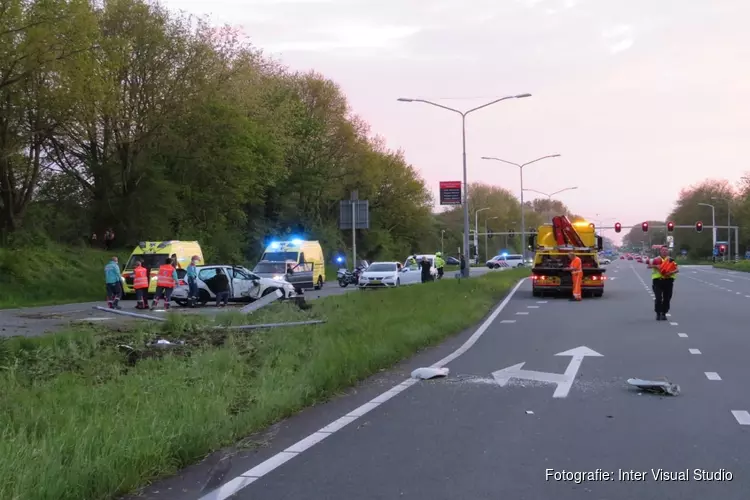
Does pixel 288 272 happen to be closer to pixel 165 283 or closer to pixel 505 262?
pixel 165 283

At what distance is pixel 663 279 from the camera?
18562mm

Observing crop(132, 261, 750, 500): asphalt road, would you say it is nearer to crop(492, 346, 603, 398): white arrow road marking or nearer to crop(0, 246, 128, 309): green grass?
crop(492, 346, 603, 398): white arrow road marking

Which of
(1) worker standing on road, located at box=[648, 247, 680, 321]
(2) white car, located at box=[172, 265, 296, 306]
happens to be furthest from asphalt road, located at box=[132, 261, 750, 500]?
(2) white car, located at box=[172, 265, 296, 306]

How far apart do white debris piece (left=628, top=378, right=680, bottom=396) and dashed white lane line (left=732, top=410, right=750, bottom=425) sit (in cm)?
107

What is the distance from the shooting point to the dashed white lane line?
8.06m

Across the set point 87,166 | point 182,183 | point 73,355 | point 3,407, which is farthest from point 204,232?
point 3,407

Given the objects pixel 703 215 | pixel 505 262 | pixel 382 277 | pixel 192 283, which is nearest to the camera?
pixel 192 283

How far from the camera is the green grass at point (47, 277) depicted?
31703mm

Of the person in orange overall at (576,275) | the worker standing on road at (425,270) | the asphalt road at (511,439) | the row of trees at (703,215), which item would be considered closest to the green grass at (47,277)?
the worker standing on road at (425,270)

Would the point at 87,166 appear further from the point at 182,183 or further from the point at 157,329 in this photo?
the point at 157,329

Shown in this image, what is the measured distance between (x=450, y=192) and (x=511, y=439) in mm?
34817

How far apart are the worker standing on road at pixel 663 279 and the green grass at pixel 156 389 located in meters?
5.31

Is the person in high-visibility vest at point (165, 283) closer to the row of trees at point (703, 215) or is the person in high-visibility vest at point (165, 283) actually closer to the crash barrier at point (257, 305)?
the crash barrier at point (257, 305)

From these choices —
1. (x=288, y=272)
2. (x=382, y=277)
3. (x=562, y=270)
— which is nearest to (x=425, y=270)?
(x=382, y=277)
